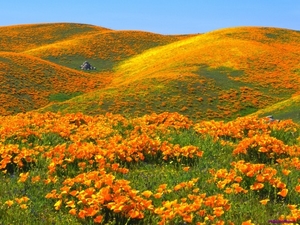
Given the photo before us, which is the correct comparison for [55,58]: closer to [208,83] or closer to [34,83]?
[34,83]

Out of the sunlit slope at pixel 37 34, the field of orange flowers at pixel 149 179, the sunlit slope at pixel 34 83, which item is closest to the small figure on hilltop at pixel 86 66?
the sunlit slope at pixel 34 83

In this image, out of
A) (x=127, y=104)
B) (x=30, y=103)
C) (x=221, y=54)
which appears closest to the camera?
(x=127, y=104)

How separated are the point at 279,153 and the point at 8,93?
42.5 m

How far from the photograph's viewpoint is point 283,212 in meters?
5.65

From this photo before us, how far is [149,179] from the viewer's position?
7.13 m

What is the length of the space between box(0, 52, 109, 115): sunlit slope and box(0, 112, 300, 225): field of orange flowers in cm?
3447

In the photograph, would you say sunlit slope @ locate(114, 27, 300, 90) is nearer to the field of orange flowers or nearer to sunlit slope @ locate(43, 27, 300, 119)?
sunlit slope @ locate(43, 27, 300, 119)

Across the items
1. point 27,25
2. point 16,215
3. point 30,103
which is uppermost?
point 27,25

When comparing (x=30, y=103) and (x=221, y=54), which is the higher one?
(x=221, y=54)

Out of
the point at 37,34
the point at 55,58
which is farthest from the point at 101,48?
the point at 37,34

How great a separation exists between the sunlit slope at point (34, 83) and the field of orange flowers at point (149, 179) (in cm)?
3447

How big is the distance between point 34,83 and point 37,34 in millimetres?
57945

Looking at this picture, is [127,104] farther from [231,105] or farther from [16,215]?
[16,215]

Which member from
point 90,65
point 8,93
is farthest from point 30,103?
point 90,65
